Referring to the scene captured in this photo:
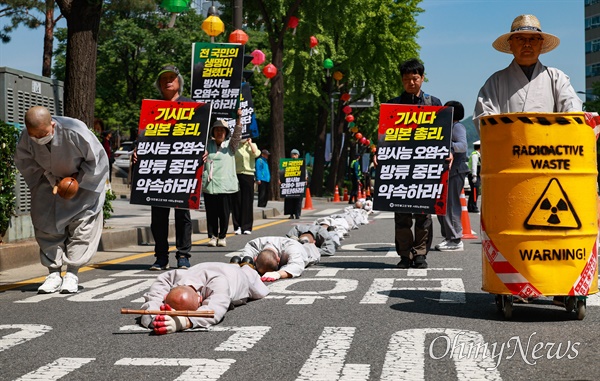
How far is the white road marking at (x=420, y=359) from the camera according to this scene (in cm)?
484

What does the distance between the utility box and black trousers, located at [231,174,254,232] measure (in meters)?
4.49

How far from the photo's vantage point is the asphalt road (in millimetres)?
5004

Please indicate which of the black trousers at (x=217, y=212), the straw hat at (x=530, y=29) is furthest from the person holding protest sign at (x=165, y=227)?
the straw hat at (x=530, y=29)

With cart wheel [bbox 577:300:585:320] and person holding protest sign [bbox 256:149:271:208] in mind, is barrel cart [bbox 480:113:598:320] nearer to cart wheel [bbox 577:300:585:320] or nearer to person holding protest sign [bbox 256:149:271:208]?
cart wheel [bbox 577:300:585:320]

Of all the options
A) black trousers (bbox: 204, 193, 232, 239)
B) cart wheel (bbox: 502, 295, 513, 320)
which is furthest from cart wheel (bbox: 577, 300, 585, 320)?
black trousers (bbox: 204, 193, 232, 239)

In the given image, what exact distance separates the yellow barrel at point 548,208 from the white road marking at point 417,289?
109 centimetres

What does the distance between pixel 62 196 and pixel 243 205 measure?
8820 millimetres

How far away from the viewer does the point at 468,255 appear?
11641mm

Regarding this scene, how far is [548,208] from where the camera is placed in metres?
6.51

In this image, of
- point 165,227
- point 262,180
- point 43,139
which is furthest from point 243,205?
point 43,139

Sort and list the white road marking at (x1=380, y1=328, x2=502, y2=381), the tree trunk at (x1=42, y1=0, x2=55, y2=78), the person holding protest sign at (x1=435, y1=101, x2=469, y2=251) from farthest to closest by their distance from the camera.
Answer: the tree trunk at (x1=42, y1=0, x2=55, y2=78) < the person holding protest sign at (x1=435, y1=101, x2=469, y2=251) < the white road marking at (x1=380, y1=328, x2=502, y2=381)

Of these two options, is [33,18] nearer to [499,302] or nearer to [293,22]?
[293,22]

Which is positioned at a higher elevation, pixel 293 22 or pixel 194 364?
pixel 293 22

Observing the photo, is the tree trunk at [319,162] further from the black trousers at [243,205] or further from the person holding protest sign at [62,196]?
the person holding protest sign at [62,196]
